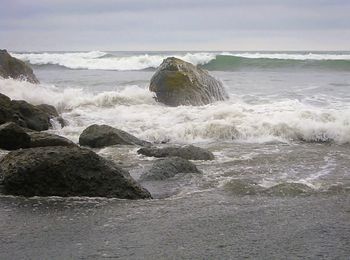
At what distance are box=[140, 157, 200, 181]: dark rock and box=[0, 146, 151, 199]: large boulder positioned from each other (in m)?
0.82

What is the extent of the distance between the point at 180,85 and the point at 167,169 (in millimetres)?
7333

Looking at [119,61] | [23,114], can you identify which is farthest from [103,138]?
[119,61]

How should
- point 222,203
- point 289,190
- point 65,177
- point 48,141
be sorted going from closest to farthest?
1. point 222,203
2. point 65,177
3. point 289,190
4. point 48,141

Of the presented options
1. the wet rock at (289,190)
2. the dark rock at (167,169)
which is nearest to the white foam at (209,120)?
the dark rock at (167,169)

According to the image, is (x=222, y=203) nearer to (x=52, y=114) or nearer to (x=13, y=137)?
(x=13, y=137)

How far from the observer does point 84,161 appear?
5.15m

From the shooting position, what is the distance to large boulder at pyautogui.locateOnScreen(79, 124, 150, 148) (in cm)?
851

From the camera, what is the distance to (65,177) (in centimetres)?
508

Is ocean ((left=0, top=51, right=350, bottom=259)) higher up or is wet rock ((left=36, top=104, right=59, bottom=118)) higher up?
wet rock ((left=36, top=104, right=59, bottom=118))

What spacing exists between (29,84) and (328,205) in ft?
40.8

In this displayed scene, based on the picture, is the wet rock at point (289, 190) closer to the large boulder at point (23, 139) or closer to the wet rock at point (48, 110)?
the large boulder at point (23, 139)

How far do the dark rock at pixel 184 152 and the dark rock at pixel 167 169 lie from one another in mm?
933

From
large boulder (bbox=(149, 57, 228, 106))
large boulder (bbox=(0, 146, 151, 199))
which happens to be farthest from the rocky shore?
large boulder (bbox=(149, 57, 228, 106))

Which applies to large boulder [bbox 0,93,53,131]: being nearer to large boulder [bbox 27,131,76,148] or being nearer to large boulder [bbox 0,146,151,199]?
large boulder [bbox 27,131,76,148]
